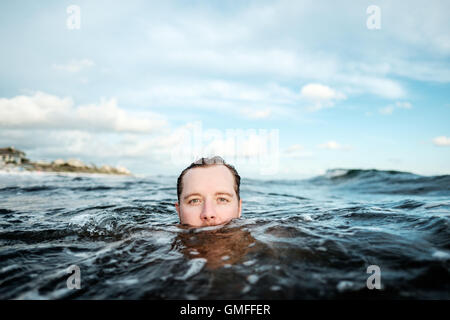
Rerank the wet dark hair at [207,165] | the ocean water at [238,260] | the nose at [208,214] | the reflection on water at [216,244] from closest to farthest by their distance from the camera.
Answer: the ocean water at [238,260], the reflection on water at [216,244], the nose at [208,214], the wet dark hair at [207,165]

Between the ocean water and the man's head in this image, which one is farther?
the man's head

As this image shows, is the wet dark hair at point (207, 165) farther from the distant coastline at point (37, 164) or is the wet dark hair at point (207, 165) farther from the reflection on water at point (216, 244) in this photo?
the distant coastline at point (37, 164)

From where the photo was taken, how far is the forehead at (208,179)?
362 centimetres

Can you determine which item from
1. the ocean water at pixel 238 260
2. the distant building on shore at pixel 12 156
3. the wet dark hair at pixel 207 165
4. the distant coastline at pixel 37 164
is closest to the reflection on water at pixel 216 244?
the ocean water at pixel 238 260

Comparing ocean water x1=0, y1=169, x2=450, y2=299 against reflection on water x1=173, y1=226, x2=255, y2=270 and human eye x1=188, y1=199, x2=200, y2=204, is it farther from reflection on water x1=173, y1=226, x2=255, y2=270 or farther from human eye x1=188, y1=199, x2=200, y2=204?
human eye x1=188, y1=199, x2=200, y2=204

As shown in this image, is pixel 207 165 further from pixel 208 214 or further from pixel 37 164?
pixel 37 164

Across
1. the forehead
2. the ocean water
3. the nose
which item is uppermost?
the forehead

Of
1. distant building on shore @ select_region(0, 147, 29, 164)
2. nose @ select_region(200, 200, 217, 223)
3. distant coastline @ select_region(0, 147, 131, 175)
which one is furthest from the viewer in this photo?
distant building on shore @ select_region(0, 147, 29, 164)

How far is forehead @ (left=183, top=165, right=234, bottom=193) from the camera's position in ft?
11.9

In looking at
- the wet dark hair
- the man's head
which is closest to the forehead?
the man's head

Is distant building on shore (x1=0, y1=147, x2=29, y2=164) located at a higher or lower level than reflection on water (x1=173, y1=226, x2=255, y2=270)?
higher

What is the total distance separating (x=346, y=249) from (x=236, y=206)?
5.24ft

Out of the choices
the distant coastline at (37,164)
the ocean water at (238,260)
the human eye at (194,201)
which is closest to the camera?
the ocean water at (238,260)
